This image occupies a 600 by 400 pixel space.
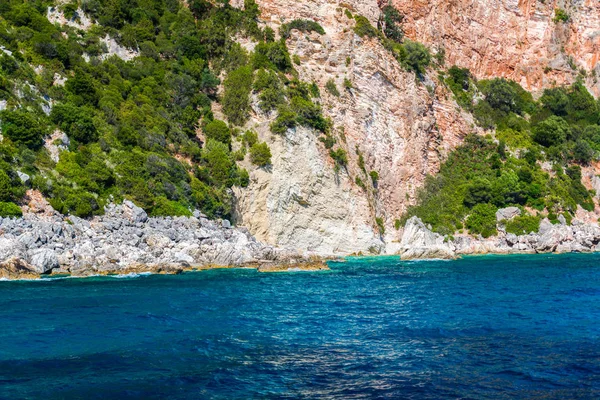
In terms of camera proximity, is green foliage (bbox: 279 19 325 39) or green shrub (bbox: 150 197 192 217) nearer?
green shrub (bbox: 150 197 192 217)

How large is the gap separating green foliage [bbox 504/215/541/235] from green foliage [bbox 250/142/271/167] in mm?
23062

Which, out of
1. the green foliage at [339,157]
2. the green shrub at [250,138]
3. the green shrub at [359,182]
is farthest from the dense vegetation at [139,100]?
the green shrub at [359,182]

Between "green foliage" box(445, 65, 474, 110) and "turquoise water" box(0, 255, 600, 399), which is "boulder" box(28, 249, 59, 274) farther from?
"green foliage" box(445, 65, 474, 110)

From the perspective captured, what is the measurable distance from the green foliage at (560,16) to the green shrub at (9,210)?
6902 centimetres

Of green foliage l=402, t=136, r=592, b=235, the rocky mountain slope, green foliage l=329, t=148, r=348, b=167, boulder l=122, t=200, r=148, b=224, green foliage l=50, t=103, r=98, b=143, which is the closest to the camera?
boulder l=122, t=200, r=148, b=224

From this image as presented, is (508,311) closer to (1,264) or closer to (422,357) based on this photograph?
(422,357)

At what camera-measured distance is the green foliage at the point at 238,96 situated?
153 feet

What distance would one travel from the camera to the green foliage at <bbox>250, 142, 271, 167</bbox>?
42.5 m

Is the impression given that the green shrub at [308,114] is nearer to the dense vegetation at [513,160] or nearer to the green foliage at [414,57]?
the dense vegetation at [513,160]

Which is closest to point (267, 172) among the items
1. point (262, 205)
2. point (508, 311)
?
point (262, 205)

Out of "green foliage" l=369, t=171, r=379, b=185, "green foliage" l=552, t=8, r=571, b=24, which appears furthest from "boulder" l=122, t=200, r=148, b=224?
"green foliage" l=552, t=8, r=571, b=24

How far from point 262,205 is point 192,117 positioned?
33.7 feet

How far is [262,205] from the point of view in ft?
136

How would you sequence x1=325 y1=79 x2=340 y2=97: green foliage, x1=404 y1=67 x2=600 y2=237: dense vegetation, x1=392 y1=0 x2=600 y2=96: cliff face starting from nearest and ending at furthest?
x1=325 y1=79 x2=340 y2=97: green foliage, x1=404 y1=67 x2=600 y2=237: dense vegetation, x1=392 y1=0 x2=600 y2=96: cliff face
